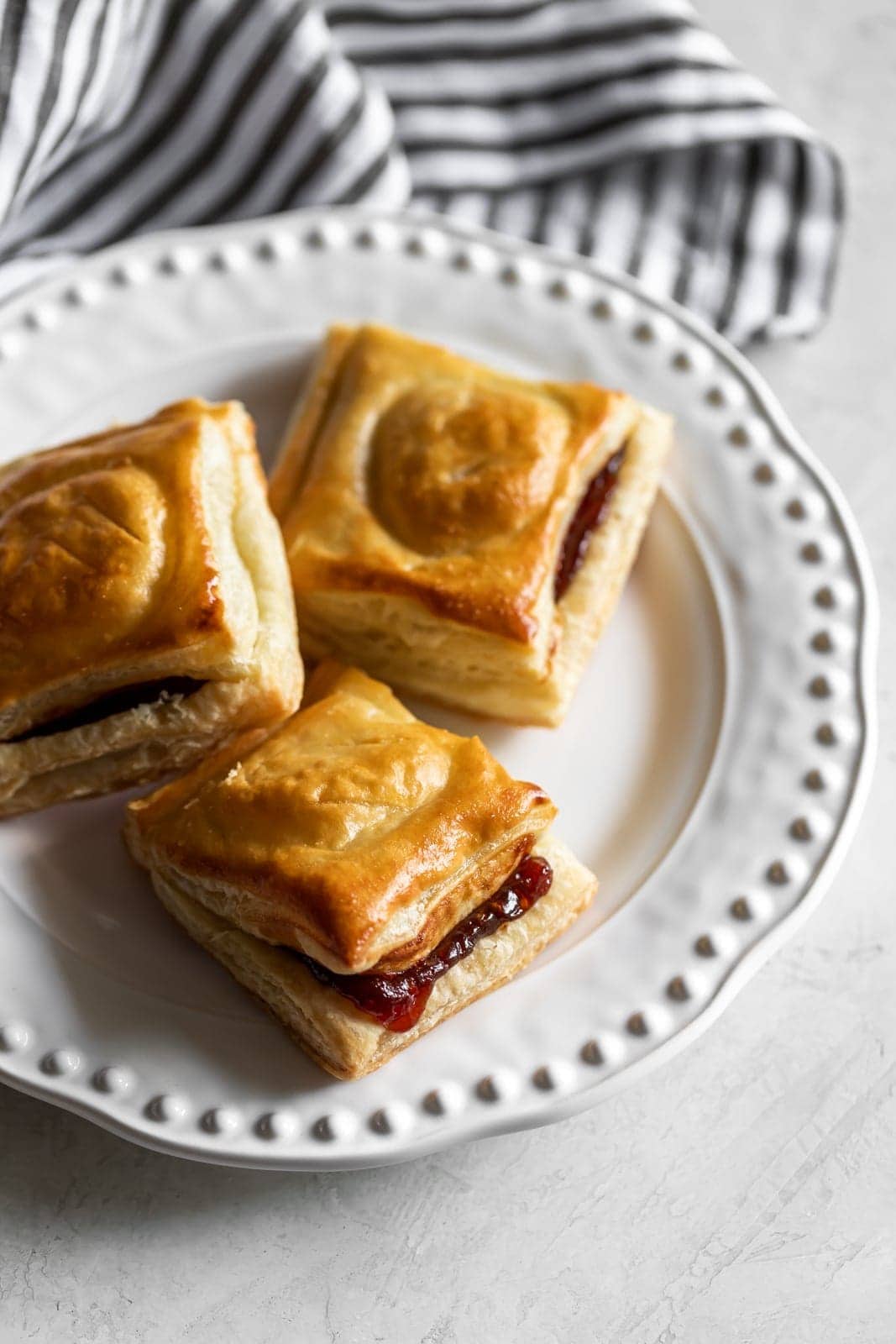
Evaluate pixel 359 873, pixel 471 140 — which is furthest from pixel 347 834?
pixel 471 140

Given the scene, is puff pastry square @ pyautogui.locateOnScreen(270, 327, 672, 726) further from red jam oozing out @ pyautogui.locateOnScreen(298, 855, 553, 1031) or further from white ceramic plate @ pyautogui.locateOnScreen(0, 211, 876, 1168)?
red jam oozing out @ pyautogui.locateOnScreen(298, 855, 553, 1031)

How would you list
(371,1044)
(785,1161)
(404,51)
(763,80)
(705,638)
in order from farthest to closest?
(763,80) < (404,51) < (705,638) < (785,1161) < (371,1044)

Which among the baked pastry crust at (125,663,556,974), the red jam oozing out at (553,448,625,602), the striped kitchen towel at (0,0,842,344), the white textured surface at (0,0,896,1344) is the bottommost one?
the white textured surface at (0,0,896,1344)

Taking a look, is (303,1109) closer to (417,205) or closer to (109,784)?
(109,784)

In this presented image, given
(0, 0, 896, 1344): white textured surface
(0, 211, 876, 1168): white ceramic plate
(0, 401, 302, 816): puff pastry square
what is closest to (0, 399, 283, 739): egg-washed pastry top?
(0, 401, 302, 816): puff pastry square

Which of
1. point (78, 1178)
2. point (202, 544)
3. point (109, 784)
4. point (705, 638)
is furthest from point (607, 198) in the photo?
point (78, 1178)

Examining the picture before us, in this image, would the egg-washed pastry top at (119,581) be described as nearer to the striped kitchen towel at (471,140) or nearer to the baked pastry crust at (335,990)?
the baked pastry crust at (335,990)
